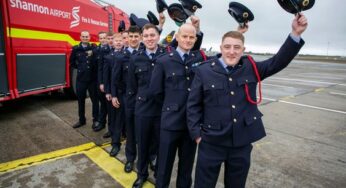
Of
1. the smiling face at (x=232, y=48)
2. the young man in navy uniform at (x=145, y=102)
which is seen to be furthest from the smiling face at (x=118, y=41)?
the smiling face at (x=232, y=48)

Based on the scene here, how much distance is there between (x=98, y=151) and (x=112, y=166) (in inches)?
23.1

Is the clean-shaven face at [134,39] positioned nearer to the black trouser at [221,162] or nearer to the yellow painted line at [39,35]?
the black trouser at [221,162]

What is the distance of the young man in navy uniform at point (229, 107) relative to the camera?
2.13 meters

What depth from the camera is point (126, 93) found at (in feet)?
11.5

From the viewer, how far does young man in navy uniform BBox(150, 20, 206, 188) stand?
262 cm

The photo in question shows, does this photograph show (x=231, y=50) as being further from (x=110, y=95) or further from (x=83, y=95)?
(x=83, y=95)

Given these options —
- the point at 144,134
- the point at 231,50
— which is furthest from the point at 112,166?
the point at 231,50

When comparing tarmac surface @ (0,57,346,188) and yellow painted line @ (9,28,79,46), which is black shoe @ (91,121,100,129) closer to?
tarmac surface @ (0,57,346,188)

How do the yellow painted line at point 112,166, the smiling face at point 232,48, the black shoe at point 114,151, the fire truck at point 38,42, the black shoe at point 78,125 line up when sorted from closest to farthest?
the smiling face at point 232,48
the yellow painted line at point 112,166
the black shoe at point 114,151
the fire truck at point 38,42
the black shoe at point 78,125

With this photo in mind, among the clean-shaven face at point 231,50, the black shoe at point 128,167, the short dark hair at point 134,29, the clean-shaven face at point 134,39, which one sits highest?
the short dark hair at point 134,29

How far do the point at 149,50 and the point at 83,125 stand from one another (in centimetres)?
287

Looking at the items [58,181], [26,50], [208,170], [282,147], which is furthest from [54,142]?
[282,147]

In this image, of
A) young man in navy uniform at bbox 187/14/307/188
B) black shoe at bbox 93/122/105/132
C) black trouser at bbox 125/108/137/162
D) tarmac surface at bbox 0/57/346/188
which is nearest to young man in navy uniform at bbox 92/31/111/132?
black shoe at bbox 93/122/105/132

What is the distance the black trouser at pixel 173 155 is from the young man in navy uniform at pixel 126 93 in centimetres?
86
